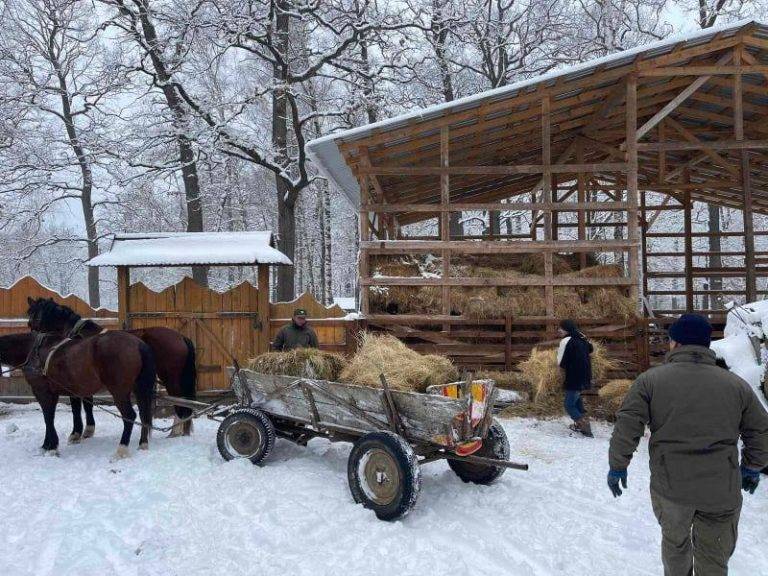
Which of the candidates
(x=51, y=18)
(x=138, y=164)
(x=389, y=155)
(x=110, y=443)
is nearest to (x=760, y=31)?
(x=389, y=155)

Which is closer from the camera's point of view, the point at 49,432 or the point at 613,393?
the point at 49,432

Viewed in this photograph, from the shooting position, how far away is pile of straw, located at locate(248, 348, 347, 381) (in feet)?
19.4

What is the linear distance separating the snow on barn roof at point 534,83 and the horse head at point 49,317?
431 centimetres

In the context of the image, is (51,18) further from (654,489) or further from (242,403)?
(654,489)

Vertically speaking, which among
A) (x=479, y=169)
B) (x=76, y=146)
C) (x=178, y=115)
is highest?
(x=178, y=115)

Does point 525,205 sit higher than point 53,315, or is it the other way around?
point 525,205

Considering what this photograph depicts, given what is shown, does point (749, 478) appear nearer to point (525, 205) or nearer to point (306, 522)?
point (306, 522)

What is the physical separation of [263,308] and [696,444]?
7737mm

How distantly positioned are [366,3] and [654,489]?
44.0 feet

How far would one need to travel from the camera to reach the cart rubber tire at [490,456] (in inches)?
197

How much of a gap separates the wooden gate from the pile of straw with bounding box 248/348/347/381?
359 cm

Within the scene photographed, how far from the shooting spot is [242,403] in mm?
6180

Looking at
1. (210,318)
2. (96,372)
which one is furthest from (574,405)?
(210,318)

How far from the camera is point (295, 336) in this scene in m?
7.22
